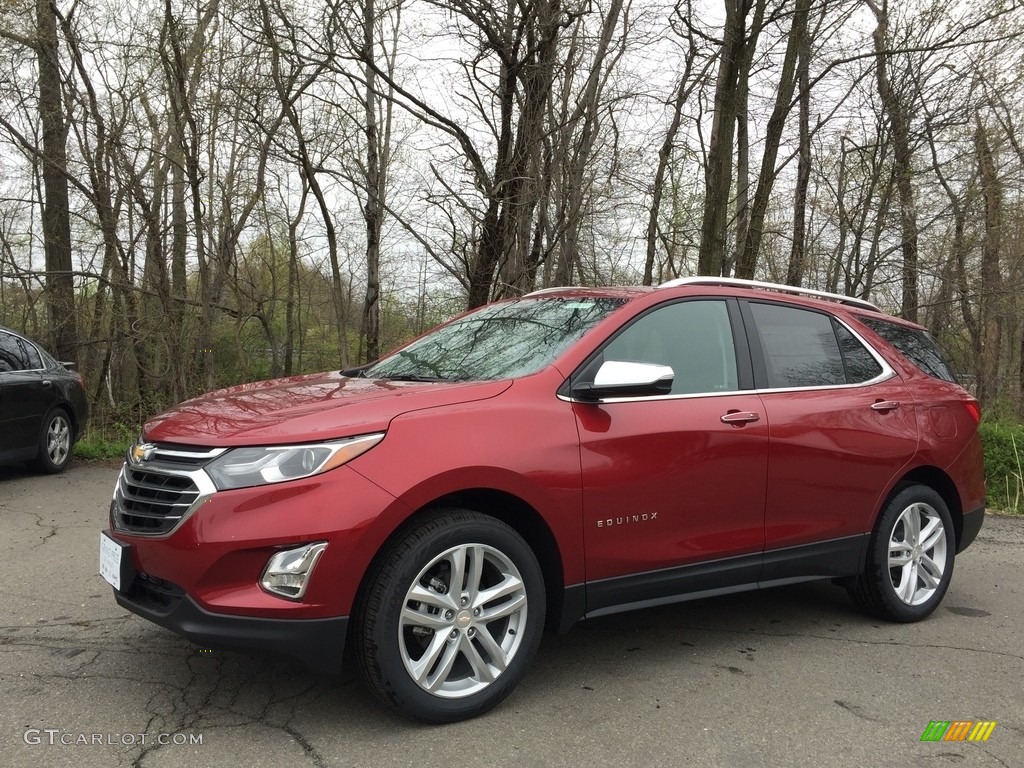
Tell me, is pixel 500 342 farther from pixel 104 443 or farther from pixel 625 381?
pixel 104 443

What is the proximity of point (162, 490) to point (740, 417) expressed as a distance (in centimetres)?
247

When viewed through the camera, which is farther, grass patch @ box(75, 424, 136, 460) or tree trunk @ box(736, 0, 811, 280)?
tree trunk @ box(736, 0, 811, 280)

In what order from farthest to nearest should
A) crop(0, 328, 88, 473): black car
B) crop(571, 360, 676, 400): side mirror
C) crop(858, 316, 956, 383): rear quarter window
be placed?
crop(0, 328, 88, 473): black car → crop(858, 316, 956, 383): rear quarter window → crop(571, 360, 676, 400): side mirror

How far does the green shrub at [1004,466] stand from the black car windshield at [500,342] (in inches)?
284

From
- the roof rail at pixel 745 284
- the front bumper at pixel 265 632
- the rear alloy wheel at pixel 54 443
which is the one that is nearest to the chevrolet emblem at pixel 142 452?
the front bumper at pixel 265 632

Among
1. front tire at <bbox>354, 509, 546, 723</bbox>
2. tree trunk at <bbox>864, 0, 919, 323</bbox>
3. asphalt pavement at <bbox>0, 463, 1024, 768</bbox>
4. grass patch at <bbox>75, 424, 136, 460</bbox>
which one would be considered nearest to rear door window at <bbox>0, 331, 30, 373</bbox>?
grass patch at <bbox>75, 424, 136, 460</bbox>

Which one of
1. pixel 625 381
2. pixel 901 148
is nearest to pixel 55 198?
pixel 625 381

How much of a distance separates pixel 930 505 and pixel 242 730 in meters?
3.74

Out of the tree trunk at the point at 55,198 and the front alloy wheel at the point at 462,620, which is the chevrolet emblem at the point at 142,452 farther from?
the tree trunk at the point at 55,198

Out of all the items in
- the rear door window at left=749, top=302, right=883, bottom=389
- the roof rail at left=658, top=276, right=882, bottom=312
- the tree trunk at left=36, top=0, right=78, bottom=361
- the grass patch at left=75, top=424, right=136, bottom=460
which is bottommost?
the grass patch at left=75, top=424, right=136, bottom=460

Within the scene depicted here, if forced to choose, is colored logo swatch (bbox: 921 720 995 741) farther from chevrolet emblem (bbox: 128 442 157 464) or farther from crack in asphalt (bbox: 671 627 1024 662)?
chevrolet emblem (bbox: 128 442 157 464)

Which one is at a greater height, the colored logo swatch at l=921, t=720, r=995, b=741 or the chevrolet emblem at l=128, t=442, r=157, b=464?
the chevrolet emblem at l=128, t=442, r=157, b=464

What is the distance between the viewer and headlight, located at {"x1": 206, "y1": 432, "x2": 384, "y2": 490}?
284cm

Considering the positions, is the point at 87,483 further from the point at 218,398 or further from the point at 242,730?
the point at 242,730
